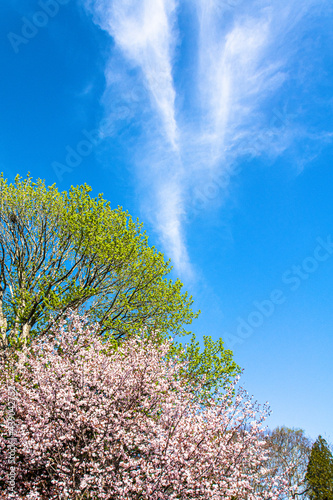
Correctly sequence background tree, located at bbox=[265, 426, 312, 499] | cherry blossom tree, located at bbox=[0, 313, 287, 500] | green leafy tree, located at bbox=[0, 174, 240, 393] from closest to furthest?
cherry blossom tree, located at bbox=[0, 313, 287, 500] → green leafy tree, located at bbox=[0, 174, 240, 393] → background tree, located at bbox=[265, 426, 312, 499]

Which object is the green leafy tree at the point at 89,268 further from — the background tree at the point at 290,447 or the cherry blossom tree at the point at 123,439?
the background tree at the point at 290,447

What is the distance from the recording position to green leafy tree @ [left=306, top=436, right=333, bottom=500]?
75.8 ft

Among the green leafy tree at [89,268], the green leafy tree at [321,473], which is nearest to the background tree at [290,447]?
the green leafy tree at [321,473]

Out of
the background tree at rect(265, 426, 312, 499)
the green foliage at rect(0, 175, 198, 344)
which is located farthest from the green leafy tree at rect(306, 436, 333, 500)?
the green foliage at rect(0, 175, 198, 344)

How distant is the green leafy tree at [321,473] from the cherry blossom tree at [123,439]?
60.5 feet

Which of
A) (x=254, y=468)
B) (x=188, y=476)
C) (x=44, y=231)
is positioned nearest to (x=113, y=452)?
(x=188, y=476)

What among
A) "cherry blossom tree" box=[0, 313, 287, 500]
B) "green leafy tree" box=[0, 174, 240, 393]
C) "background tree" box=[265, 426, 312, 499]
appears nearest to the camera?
"cherry blossom tree" box=[0, 313, 287, 500]

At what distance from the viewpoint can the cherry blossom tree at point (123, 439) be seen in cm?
812

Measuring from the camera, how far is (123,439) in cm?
875

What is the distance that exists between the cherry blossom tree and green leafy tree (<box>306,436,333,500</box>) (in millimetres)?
18445

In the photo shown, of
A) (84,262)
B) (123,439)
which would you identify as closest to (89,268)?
(84,262)

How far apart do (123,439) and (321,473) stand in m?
22.9

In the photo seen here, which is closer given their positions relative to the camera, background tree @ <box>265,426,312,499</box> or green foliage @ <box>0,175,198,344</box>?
green foliage @ <box>0,175,198,344</box>

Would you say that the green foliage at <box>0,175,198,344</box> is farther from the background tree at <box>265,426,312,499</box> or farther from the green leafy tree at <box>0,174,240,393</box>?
the background tree at <box>265,426,312,499</box>
